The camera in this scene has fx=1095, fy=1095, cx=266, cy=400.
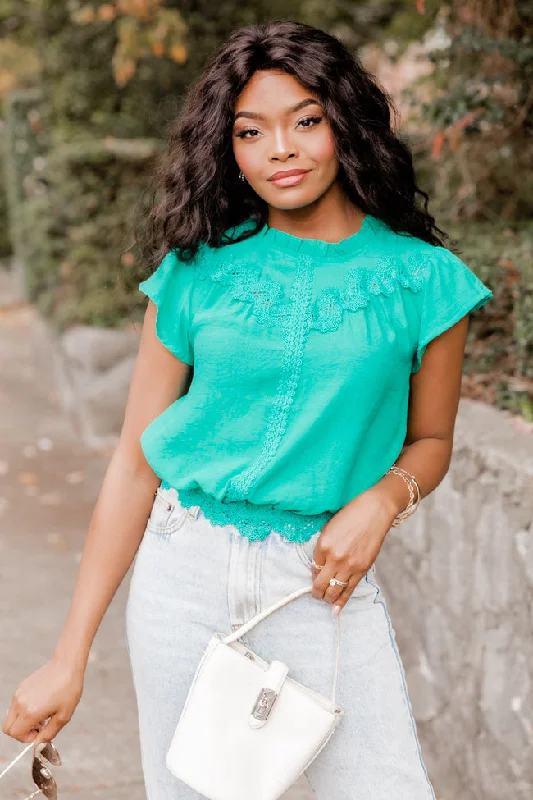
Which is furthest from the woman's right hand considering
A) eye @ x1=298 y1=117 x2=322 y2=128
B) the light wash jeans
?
eye @ x1=298 y1=117 x2=322 y2=128

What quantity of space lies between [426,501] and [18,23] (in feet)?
43.4

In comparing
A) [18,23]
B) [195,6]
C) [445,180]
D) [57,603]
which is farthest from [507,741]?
[18,23]

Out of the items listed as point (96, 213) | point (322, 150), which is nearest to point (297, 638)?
point (322, 150)

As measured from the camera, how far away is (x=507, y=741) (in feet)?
9.91

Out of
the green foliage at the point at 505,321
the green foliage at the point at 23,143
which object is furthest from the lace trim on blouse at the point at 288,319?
the green foliage at the point at 23,143

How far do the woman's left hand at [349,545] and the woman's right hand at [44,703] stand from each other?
468 millimetres

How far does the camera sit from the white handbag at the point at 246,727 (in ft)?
5.71

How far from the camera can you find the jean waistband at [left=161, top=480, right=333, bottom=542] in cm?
184

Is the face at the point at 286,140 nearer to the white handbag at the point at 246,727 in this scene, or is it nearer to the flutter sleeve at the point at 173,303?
the flutter sleeve at the point at 173,303

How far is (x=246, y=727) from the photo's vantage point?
5.78 feet

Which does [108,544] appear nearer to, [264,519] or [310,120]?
[264,519]

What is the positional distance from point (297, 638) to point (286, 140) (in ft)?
2.80

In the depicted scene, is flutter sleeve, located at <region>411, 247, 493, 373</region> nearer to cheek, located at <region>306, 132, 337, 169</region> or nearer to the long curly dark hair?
the long curly dark hair

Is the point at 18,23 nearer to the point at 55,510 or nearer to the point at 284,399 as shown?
the point at 55,510
